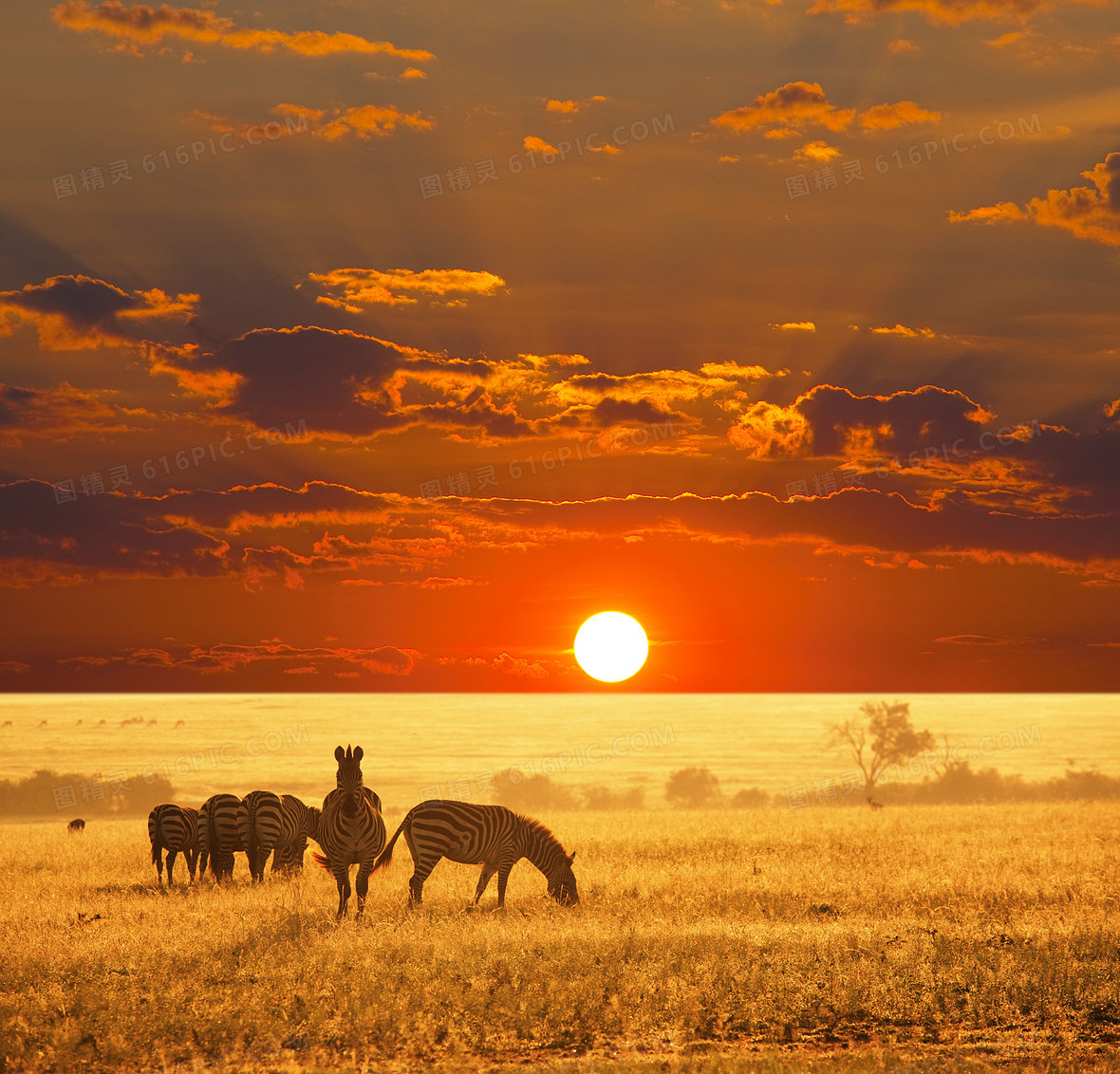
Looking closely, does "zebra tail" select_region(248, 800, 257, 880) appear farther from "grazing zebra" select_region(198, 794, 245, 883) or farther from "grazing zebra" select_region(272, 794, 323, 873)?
"grazing zebra" select_region(272, 794, 323, 873)

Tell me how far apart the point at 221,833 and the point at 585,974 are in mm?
12356

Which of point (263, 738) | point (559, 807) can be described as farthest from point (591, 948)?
point (263, 738)

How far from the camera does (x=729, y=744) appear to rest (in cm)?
11575

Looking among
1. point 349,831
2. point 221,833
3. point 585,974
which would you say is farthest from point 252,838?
point 585,974

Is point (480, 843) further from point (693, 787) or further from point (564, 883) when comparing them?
point (693, 787)

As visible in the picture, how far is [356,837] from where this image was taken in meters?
18.3

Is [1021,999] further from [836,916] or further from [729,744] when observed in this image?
[729,744]

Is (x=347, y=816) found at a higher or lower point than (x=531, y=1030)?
higher

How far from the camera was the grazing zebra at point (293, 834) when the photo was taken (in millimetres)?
23812

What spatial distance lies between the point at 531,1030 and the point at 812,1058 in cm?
314

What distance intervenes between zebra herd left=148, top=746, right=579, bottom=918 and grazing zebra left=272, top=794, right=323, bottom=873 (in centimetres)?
2

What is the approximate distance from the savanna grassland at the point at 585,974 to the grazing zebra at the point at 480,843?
1.93 ft

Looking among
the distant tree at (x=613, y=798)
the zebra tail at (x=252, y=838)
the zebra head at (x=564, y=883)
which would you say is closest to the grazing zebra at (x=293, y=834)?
the zebra tail at (x=252, y=838)

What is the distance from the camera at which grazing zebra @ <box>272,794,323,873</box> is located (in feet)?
78.1
